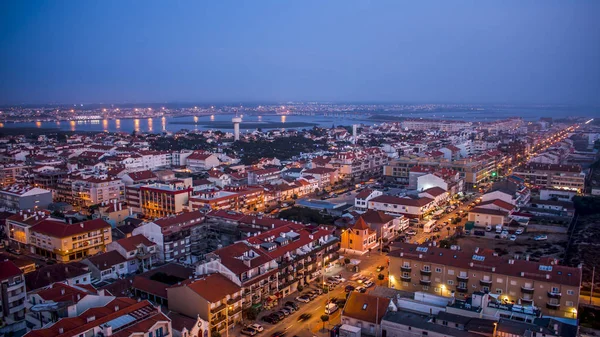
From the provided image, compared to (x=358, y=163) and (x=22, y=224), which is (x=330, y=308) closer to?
(x=22, y=224)

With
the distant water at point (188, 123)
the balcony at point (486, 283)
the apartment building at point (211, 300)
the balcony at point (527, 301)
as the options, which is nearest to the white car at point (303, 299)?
the apartment building at point (211, 300)

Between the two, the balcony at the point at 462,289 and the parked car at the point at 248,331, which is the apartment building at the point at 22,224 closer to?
the parked car at the point at 248,331

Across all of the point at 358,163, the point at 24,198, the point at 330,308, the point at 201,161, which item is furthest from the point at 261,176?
the point at 330,308

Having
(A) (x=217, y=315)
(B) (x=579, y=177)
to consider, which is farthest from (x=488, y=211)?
(A) (x=217, y=315)

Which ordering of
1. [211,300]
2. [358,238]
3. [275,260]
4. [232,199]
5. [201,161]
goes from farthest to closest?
[201,161]
[232,199]
[358,238]
[275,260]
[211,300]

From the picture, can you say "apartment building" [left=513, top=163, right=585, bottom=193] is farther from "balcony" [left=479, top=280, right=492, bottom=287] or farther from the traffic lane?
the traffic lane

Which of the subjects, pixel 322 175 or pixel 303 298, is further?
pixel 322 175

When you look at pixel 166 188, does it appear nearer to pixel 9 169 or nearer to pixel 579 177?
pixel 9 169
